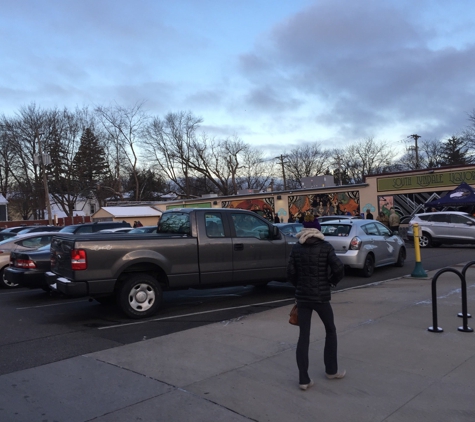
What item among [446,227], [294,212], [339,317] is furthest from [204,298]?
[294,212]

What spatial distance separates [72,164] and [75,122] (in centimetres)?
465

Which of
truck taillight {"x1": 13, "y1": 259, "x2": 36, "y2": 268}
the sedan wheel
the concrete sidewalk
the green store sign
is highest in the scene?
the green store sign

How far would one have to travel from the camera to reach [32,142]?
49.8 metres

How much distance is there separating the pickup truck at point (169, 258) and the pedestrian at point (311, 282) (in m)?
3.81

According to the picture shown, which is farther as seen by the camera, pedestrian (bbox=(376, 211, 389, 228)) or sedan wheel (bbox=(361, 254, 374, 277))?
pedestrian (bbox=(376, 211, 389, 228))

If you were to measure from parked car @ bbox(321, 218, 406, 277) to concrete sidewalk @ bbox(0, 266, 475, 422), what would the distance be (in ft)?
15.9

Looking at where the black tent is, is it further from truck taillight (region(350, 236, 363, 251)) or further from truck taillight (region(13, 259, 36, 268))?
truck taillight (region(13, 259, 36, 268))

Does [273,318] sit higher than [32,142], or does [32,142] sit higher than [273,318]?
[32,142]

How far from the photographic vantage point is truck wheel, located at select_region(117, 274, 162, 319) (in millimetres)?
7879

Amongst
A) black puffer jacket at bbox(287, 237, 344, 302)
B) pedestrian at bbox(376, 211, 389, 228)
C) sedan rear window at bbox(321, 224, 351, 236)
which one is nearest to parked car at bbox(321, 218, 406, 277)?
sedan rear window at bbox(321, 224, 351, 236)

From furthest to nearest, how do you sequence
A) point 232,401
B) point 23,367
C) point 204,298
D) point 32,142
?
point 32,142
point 204,298
point 23,367
point 232,401

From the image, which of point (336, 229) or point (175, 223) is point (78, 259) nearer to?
point (175, 223)

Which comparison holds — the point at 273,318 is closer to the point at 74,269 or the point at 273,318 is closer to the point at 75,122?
the point at 74,269

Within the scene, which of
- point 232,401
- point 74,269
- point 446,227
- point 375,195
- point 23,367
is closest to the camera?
point 232,401
